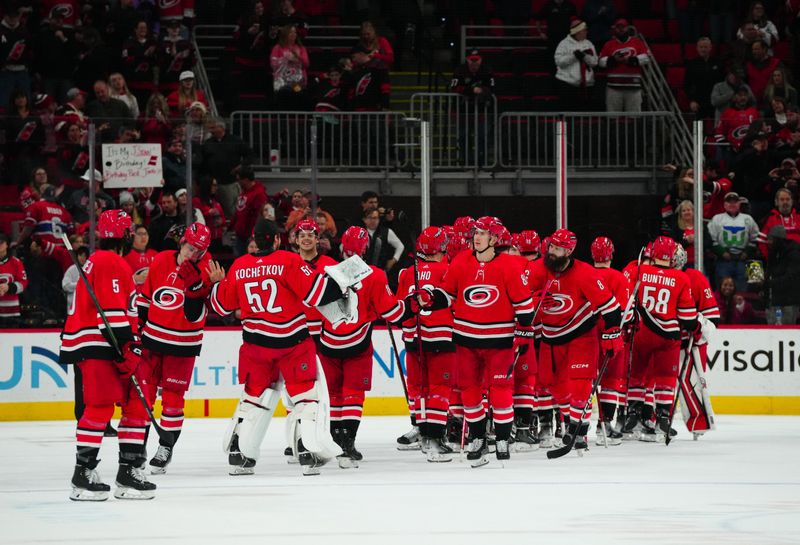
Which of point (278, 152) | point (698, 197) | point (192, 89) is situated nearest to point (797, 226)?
point (698, 197)

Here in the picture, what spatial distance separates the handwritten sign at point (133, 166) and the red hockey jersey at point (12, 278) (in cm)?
103

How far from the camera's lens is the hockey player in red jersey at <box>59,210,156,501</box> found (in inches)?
302


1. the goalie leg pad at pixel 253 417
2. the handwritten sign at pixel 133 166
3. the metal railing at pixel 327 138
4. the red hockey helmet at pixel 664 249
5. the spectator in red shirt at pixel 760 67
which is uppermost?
the spectator in red shirt at pixel 760 67

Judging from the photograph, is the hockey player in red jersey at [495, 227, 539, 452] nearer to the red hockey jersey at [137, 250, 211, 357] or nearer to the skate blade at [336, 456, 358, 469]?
the skate blade at [336, 456, 358, 469]

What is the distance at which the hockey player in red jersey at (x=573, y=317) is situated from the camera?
10227 mm

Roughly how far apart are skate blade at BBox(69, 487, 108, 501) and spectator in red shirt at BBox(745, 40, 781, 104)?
35.9ft

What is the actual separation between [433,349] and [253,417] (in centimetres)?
179

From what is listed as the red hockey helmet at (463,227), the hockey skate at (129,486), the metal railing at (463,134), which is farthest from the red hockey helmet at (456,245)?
the metal railing at (463,134)

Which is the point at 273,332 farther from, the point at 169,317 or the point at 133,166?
the point at 133,166

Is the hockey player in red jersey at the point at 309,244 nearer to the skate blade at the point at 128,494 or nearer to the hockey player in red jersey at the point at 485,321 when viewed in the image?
the hockey player in red jersey at the point at 485,321

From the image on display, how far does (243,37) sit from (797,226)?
6473mm

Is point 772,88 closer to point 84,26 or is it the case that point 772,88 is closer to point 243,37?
point 243,37

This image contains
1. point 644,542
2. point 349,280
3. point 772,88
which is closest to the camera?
point 644,542

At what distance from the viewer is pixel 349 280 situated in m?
8.91
